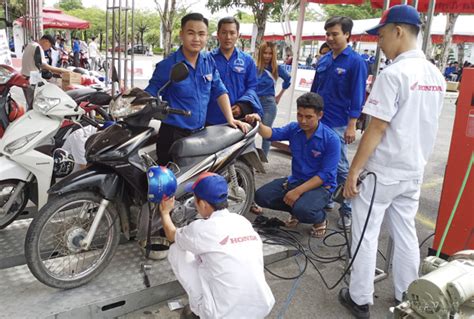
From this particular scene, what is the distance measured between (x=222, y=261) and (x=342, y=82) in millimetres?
2506

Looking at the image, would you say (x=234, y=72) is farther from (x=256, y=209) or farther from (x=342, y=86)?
(x=256, y=209)

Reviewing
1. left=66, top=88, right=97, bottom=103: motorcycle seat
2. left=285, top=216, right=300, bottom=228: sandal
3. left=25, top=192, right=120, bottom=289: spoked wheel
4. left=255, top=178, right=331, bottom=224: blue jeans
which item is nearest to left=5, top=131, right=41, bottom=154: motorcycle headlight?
left=25, top=192, right=120, bottom=289: spoked wheel

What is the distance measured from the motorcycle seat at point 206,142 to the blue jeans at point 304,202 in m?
0.68

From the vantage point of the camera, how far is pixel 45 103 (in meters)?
2.86

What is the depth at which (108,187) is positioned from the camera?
2.54 metres

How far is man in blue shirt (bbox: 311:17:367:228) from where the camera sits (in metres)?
3.83

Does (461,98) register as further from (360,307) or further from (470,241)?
(360,307)

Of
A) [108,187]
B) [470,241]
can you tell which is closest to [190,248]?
[108,187]

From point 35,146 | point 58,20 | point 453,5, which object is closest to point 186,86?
point 35,146

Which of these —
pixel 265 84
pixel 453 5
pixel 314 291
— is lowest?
pixel 314 291

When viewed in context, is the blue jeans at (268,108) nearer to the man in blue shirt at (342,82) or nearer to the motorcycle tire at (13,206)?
the man in blue shirt at (342,82)

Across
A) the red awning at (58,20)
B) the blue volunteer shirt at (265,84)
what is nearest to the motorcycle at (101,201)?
the blue volunteer shirt at (265,84)

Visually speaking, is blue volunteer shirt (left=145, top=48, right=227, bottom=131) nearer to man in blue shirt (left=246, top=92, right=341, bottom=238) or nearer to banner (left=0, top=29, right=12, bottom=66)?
man in blue shirt (left=246, top=92, right=341, bottom=238)

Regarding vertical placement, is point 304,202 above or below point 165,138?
below
